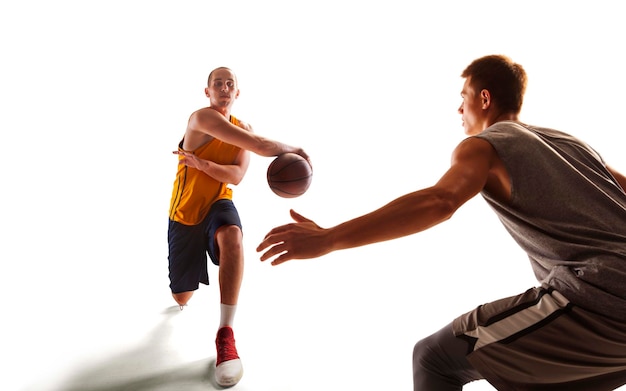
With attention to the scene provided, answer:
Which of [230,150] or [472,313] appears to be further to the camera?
[230,150]

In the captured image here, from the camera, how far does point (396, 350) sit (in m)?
2.82

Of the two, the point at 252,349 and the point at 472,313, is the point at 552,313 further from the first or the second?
the point at 252,349

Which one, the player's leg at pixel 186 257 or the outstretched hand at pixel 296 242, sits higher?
the outstretched hand at pixel 296 242

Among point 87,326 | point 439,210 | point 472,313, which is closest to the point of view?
point 439,210

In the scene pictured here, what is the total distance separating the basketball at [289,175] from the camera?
103 inches

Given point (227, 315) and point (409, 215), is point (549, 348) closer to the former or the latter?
point (409, 215)

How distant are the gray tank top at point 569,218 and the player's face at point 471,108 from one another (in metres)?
0.33

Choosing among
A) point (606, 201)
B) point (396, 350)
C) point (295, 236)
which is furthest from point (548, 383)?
point (396, 350)

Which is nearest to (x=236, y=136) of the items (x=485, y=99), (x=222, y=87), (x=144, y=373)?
(x=222, y=87)

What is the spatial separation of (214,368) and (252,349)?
0.96 ft

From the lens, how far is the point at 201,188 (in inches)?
116

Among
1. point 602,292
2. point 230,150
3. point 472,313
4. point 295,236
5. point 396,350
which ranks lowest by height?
point 396,350

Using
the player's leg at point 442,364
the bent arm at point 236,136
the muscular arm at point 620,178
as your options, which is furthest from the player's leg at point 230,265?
the muscular arm at point 620,178

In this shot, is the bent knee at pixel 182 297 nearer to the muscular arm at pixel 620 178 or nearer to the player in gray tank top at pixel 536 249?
the player in gray tank top at pixel 536 249
